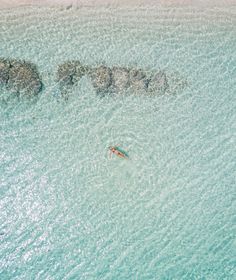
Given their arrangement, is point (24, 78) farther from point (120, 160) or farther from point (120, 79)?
point (120, 160)

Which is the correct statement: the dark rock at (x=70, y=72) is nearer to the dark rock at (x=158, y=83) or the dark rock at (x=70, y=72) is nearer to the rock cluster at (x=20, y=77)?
the rock cluster at (x=20, y=77)

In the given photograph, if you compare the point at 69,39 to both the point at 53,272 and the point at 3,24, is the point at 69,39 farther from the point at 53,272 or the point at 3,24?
the point at 53,272

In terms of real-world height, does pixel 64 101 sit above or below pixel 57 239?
above

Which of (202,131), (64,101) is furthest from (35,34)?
(202,131)

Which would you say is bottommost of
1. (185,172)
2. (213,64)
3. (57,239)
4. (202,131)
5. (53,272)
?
(53,272)

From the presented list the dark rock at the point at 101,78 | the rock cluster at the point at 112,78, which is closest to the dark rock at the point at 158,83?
the rock cluster at the point at 112,78

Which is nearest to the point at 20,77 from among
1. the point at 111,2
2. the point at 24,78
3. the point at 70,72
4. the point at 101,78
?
the point at 24,78

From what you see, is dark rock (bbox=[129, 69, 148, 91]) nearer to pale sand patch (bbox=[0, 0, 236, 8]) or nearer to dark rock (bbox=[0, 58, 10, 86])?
pale sand patch (bbox=[0, 0, 236, 8])
